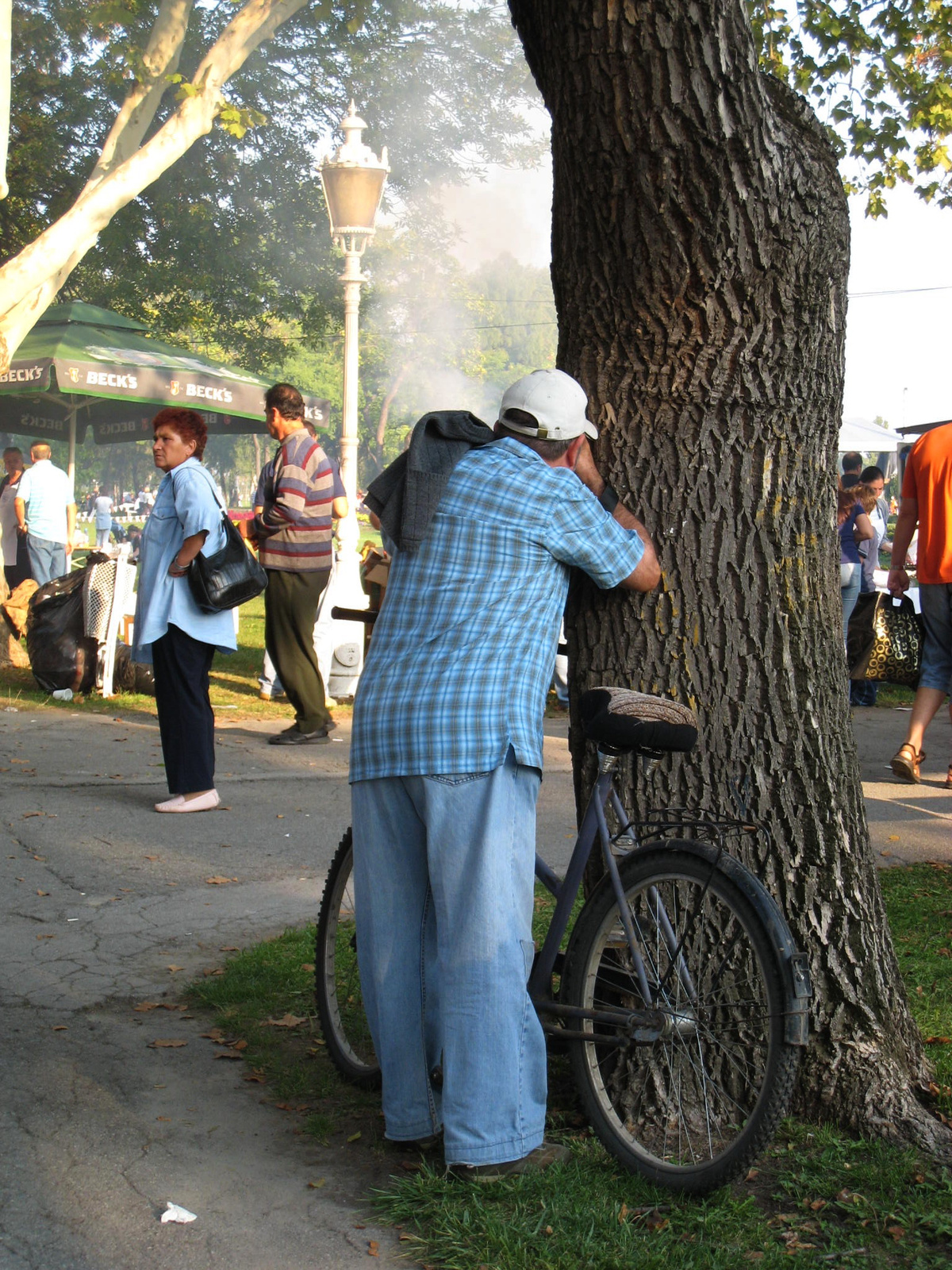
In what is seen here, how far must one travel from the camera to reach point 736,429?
130 inches

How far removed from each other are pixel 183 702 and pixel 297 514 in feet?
7.67

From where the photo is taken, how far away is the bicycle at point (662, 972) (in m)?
2.92

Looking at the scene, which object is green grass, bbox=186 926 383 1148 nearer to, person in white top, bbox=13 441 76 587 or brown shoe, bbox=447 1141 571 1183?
brown shoe, bbox=447 1141 571 1183

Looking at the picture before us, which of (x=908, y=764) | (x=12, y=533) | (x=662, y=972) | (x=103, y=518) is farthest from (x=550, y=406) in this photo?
(x=103, y=518)

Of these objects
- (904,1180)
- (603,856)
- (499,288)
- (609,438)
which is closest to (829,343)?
(609,438)

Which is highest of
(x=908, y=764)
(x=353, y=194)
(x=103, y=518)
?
(x=353, y=194)

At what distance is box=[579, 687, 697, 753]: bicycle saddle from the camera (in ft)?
9.93

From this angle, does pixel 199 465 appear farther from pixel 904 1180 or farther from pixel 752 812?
pixel 904 1180

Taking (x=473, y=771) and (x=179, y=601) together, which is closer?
(x=473, y=771)

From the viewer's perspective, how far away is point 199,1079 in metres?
3.65

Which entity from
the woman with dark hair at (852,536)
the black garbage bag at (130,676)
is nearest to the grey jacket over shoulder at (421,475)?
the black garbage bag at (130,676)

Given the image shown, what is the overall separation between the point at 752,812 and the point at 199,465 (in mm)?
4115

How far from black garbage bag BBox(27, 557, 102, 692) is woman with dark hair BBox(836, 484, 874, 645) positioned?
603 centimetres

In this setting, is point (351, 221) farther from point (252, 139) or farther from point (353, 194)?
point (252, 139)
